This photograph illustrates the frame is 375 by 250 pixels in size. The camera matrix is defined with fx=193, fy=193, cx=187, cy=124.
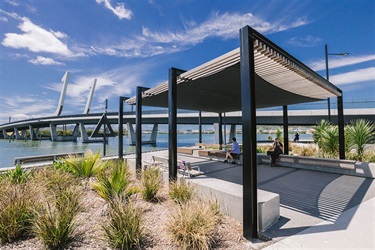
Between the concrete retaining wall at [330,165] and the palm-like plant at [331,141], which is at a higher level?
the palm-like plant at [331,141]

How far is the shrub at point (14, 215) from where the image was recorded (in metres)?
3.17

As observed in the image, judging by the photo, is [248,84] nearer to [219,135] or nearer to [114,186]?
[114,186]

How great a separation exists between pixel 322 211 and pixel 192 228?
3207 mm

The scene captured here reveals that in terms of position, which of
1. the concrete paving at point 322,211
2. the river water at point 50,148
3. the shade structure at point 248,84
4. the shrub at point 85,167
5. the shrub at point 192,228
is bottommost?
the river water at point 50,148

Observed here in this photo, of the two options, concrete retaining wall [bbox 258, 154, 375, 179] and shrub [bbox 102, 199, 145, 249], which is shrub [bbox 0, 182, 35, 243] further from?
concrete retaining wall [bbox 258, 154, 375, 179]

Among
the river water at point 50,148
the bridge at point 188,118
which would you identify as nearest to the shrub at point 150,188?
the river water at point 50,148

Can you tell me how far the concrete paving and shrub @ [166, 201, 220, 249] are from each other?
98 centimetres

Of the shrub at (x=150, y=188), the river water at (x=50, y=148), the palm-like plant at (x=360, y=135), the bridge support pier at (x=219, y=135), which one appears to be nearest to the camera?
the shrub at (x=150, y=188)

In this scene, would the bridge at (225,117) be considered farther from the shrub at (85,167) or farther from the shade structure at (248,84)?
the shrub at (85,167)

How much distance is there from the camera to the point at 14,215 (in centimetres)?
328

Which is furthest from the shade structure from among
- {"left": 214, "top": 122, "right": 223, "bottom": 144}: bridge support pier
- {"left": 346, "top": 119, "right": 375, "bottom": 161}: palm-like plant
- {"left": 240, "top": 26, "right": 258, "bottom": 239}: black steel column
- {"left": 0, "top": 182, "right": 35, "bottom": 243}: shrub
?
{"left": 214, "top": 122, "right": 223, "bottom": 144}: bridge support pier

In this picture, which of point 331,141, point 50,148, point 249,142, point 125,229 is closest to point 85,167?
point 125,229

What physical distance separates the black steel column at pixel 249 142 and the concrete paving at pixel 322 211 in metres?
0.40

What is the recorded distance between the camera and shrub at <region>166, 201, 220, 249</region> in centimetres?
292
